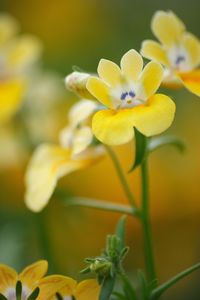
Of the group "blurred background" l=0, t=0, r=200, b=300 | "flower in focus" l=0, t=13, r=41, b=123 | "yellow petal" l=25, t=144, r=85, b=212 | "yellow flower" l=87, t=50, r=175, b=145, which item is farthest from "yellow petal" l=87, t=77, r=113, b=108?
"flower in focus" l=0, t=13, r=41, b=123

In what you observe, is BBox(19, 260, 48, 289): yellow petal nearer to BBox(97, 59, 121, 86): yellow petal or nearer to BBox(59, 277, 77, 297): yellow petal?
BBox(59, 277, 77, 297): yellow petal

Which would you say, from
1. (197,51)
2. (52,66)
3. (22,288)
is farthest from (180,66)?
(52,66)

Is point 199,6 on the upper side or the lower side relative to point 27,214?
upper

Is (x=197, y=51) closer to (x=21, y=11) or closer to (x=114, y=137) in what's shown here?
(x=114, y=137)

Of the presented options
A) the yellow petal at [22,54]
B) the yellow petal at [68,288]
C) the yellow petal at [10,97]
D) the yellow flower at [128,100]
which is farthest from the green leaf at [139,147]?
the yellow petal at [22,54]

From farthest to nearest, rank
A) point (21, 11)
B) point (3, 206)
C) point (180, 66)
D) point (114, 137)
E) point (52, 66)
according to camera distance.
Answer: point (21, 11)
point (52, 66)
point (3, 206)
point (180, 66)
point (114, 137)

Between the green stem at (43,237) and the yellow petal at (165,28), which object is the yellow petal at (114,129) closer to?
the yellow petal at (165,28)

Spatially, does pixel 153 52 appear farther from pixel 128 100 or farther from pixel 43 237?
pixel 43 237
